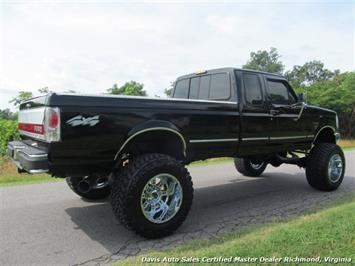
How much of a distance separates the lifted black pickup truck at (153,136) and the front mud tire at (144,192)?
0.01 metres

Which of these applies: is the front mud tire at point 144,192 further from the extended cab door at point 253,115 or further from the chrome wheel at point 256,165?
the chrome wheel at point 256,165

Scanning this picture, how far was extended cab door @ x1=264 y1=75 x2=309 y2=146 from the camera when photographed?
19.0 feet

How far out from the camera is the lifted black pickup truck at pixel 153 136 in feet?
12.0

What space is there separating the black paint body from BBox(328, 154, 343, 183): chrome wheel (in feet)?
1.71

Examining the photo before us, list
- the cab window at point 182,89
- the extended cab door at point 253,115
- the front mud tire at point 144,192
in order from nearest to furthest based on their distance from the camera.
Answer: the front mud tire at point 144,192, the extended cab door at point 253,115, the cab window at point 182,89

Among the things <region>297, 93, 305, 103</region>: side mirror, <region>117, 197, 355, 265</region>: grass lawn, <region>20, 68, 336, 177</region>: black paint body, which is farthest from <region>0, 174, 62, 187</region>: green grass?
<region>297, 93, 305, 103</region>: side mirror

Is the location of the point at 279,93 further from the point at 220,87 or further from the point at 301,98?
the point at 220,87

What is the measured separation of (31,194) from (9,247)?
2498 millimetres

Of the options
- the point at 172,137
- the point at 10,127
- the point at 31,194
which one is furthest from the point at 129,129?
the point at 10,127

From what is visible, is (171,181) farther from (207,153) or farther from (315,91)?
(315,91)

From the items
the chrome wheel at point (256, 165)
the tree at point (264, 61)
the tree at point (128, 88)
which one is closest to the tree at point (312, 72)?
the tree at point (264, 61)

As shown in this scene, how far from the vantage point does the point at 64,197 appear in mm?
5898

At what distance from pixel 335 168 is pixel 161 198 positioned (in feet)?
13.5

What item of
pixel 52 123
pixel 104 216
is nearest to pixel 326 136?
pixel 104 216
